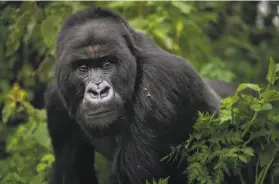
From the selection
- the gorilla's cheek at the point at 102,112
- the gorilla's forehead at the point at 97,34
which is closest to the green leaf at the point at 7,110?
the gorilla's forehead at the point at 97,34

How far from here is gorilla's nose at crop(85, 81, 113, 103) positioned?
367 centimetres

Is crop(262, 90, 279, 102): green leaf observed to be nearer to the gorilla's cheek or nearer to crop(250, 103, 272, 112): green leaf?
crop(250, 103, 272, 112): green leaf

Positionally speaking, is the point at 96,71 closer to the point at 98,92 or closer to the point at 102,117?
the point at 98,92

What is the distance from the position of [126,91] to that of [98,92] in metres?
0.29

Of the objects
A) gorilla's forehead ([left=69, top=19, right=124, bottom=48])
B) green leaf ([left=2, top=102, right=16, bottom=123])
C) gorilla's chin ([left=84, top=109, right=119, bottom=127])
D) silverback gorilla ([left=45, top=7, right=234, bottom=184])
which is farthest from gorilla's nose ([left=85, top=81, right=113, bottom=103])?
green leaf ([left=2, top=102, right=16, bottom=123])

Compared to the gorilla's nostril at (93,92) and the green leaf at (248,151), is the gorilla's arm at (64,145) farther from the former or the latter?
the green leaf at (248,151)

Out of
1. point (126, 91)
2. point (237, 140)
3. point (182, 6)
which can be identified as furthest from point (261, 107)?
point (182, 6)

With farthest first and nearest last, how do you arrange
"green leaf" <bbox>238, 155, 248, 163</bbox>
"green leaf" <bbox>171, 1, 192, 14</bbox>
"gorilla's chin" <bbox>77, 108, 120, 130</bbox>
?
"green leaf" <bbox>171, 1, 192, 14</bbox>, "gorilla's chin" <bbox>77, 108, 120, 130</bbox>, "green leaf" <bbox>238, 155, 248, 163</bbox>

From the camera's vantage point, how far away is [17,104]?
575cm

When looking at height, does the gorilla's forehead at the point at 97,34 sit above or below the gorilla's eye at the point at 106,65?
above

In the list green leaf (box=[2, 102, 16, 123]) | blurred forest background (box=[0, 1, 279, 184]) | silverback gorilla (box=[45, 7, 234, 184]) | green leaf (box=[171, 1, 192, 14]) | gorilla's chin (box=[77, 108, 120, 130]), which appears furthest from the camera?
green leaf (box=[171, 1, 192, 14])

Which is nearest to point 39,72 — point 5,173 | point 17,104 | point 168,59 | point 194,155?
point 17,104

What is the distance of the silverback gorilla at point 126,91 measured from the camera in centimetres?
382

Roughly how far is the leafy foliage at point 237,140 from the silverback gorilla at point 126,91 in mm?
220
